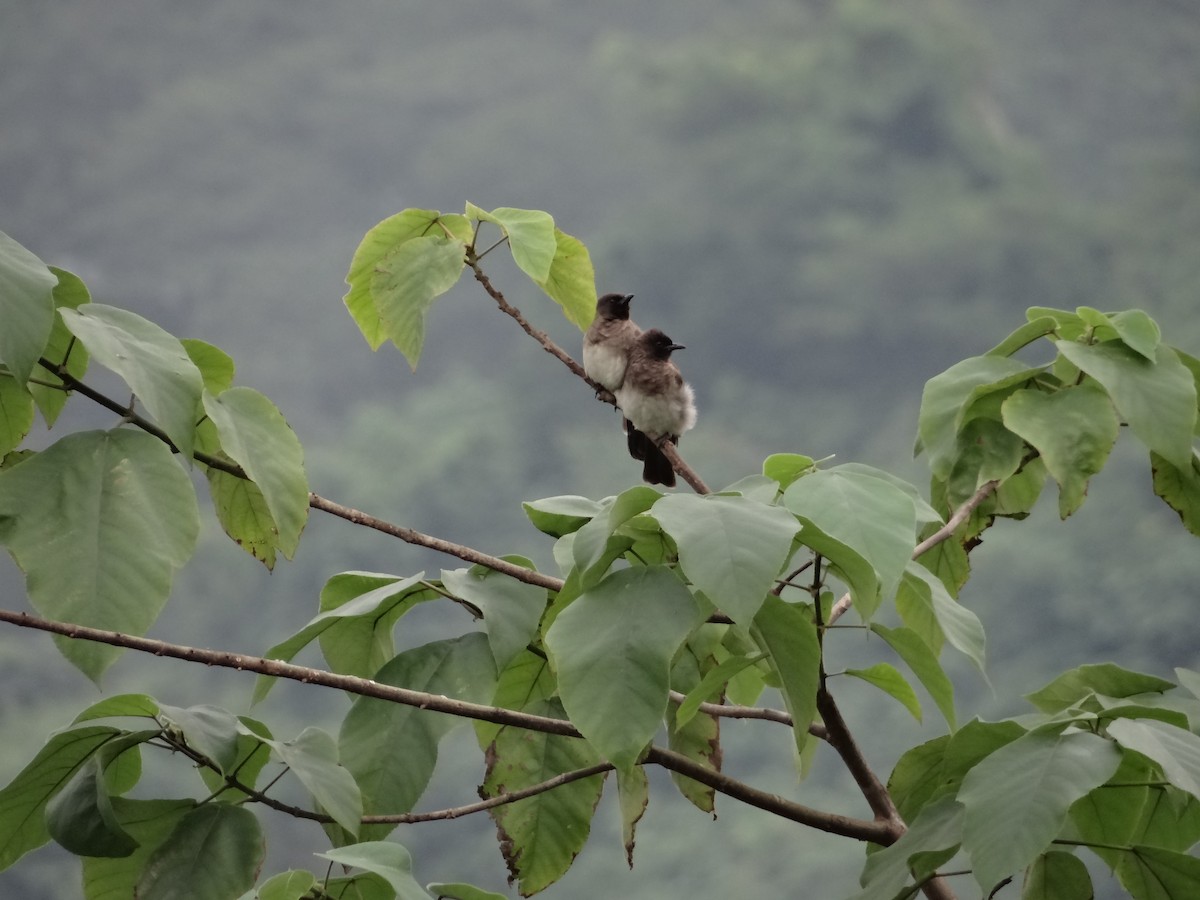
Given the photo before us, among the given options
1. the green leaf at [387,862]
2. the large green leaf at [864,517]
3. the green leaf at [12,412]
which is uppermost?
the large green leaf at [864,517]

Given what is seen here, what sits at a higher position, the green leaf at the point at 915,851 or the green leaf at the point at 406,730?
the green leaf at the point at 915,851

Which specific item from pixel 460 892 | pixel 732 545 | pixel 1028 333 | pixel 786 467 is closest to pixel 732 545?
pixel 732 545

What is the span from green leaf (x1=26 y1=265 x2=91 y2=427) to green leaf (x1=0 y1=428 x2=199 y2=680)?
8cm

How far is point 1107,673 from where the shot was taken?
0.90 meters

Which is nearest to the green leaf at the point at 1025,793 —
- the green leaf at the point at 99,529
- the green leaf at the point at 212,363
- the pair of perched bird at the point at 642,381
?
the green leaf at the point at 99,529

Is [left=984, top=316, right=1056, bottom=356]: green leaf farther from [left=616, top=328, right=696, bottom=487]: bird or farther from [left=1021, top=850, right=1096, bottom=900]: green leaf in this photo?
[left=616, top=328, right=696, bottom=487]: bird

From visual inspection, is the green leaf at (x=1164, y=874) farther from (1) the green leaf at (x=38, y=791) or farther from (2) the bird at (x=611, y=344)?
(2) the bird at (x=611, y=344)

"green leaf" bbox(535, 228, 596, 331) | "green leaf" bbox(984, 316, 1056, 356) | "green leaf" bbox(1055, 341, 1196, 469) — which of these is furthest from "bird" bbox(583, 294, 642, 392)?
"green leaf" bbox(1055, 341, 1196, 469)

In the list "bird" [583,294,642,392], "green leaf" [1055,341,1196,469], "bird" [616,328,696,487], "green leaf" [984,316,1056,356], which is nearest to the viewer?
"green leaf" [1055,341,1196,469]

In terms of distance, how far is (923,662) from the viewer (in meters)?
0.81

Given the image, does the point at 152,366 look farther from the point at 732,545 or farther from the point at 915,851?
the point at 915,851

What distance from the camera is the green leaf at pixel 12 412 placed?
841 millimetres

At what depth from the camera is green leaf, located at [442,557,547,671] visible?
0.85 m

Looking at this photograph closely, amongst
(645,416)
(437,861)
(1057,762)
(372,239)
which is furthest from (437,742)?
(437,861)
